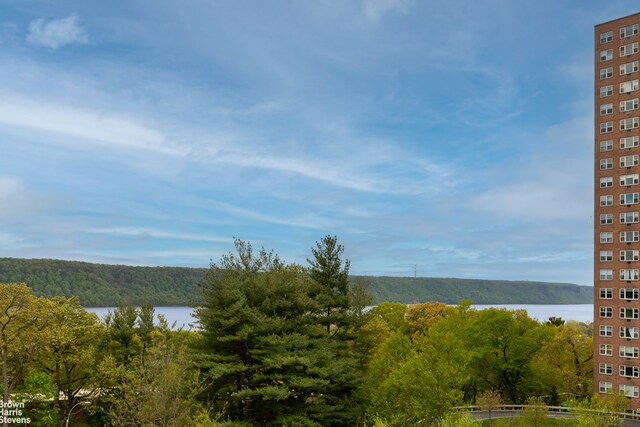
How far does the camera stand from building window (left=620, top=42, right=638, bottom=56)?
246 feet

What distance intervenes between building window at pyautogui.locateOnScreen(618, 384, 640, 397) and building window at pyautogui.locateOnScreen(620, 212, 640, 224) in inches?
853

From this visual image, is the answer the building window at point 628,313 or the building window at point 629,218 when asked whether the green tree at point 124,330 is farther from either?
the building window at point 629,218

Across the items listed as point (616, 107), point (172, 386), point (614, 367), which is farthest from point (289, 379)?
point (616, 107)

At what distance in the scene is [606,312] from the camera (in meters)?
75.2

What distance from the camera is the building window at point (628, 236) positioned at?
7319 centimetres

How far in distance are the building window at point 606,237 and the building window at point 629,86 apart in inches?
776

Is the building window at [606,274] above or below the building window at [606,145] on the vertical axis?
below

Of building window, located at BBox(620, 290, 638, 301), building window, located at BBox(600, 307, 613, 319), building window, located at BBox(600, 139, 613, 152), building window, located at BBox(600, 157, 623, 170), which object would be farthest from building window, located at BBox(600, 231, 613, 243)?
building window, located at BBox(600, 139, 613, 152)

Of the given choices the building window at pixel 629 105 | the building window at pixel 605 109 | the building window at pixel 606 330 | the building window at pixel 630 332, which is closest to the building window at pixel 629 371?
the building window at pixel 630 332

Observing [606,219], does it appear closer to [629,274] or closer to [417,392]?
[629,274]

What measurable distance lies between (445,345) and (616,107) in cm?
4810

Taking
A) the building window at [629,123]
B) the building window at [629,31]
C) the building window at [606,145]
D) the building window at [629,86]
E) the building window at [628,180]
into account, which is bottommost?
the building window at [628,180]

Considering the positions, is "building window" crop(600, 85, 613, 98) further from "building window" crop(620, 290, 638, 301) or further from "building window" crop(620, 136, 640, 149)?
"building window" crop(620, 290, 638, 301)

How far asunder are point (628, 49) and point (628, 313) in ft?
119
